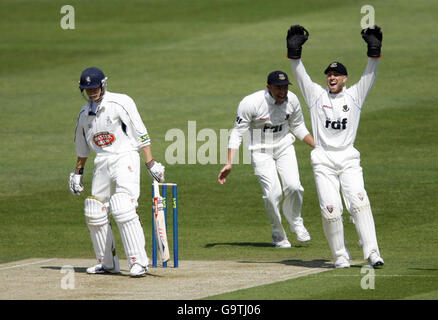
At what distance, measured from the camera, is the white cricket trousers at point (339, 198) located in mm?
10312

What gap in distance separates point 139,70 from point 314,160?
18.9 m

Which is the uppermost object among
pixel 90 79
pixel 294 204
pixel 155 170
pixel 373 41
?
pixel 373 41

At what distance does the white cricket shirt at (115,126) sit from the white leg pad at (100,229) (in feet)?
1.88

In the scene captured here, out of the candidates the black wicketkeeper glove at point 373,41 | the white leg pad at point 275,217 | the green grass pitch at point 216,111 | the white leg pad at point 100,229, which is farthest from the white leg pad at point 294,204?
the white leg pad at point 100,229

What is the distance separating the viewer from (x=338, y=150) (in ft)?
34.5

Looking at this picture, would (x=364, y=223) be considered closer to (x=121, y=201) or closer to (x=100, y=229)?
(x=121, y=201)

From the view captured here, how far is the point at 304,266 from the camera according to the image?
10656 millimetres

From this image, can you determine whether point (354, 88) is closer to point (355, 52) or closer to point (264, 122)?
point (264, 122)

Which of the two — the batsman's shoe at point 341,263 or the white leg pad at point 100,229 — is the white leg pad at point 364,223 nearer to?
the batsman's shoe at point 341,263

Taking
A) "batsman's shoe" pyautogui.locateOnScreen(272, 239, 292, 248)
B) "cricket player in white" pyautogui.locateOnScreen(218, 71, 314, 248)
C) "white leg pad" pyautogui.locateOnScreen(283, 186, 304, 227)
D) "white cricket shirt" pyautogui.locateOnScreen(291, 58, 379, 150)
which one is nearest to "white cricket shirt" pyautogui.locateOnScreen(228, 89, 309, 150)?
"cricket player in white" pyautogui.locateOnScreen(218, 71, 314, 248)

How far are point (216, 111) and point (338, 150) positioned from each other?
43.7 ft

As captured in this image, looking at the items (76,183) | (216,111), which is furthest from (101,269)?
(216,111)
